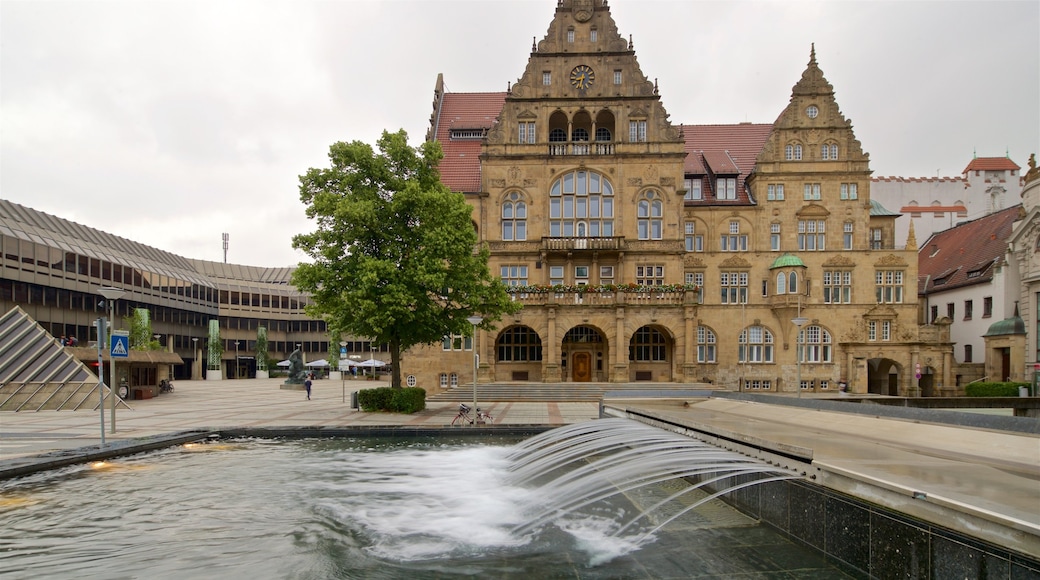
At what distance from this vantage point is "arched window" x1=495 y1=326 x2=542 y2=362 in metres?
48.7

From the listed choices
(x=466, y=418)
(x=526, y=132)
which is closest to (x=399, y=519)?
(x=466, y=418)

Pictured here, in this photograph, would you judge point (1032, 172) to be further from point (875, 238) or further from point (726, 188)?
point (726, 188)

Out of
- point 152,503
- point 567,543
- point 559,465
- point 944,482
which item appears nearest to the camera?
point 944,482

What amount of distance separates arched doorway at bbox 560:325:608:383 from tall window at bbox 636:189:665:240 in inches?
336

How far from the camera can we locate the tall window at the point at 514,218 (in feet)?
157

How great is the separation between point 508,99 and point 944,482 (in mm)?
44015

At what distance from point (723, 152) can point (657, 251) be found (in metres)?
14.4

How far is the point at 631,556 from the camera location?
33.1ft

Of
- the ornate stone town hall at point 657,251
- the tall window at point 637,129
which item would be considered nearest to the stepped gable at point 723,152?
the ornate stone town hall at point 657,251

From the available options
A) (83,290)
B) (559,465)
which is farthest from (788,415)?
(83,290)

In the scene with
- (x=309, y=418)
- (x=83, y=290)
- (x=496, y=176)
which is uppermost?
(x=496, y=176)

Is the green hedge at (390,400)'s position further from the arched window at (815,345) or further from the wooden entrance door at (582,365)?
the arched window at (815,345)

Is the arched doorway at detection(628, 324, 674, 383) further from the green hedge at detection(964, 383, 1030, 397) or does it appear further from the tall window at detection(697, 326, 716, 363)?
the green hedge at detection(964, 383, 1030, 397)

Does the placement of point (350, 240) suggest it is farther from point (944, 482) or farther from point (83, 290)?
point (83, 290)
